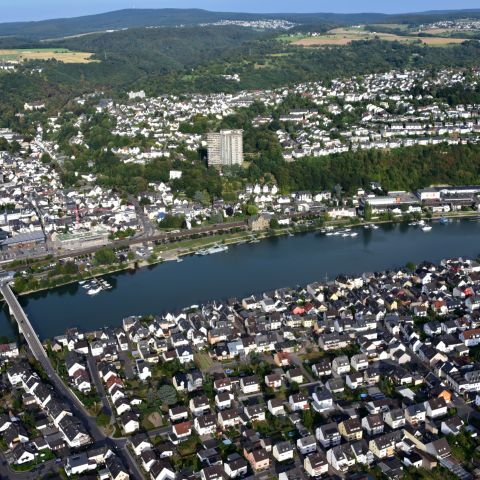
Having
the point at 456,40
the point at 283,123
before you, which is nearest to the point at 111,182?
the point at 283,123

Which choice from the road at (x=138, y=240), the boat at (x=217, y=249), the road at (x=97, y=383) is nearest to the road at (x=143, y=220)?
the road at (x=138, y=240)

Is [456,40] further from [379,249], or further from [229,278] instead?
[229,278]

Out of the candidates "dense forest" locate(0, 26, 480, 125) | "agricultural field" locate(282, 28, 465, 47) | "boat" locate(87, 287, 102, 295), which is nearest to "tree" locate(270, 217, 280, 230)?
"boat" locate(87, 287, 102, 295)

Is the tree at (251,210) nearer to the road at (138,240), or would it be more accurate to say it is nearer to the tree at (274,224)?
the road at (138,240)

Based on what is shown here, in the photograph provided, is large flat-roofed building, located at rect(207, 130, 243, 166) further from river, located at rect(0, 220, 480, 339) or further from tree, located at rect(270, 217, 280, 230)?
river, located at rect(0, 220, 480, 339)

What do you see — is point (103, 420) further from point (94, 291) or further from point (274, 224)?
point (274, 224)
